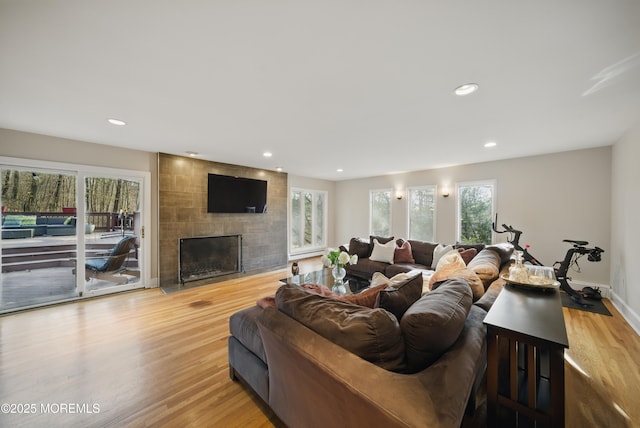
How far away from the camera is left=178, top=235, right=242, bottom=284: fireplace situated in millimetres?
4465

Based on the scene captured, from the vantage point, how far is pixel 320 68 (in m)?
1.73

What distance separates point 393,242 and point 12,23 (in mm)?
4717

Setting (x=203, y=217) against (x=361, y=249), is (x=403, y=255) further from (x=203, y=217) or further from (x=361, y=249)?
(x=203, y=217)

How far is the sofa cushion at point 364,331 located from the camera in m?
1.02

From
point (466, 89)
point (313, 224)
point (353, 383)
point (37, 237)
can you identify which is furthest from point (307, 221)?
point (353, 383)

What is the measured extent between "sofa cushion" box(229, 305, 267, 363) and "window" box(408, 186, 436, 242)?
499 cm

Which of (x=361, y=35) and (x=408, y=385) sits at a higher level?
(x=361, y=35)

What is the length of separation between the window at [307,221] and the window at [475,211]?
3.75m

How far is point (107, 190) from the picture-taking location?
149 inches

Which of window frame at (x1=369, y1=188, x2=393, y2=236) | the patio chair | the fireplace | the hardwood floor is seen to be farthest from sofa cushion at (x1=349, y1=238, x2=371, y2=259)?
the patio chair

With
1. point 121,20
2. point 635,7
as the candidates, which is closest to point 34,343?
point 121,20

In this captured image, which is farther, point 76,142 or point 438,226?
point 438,226

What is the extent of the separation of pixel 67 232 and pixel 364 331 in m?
4.71

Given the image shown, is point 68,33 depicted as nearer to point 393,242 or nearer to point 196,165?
point 196,165
